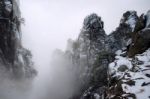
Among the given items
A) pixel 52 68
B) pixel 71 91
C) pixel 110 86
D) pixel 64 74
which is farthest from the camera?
pixel 52 68

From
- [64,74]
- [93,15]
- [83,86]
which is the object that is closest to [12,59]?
[83,86]

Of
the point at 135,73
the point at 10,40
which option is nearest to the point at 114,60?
the point at 135,73

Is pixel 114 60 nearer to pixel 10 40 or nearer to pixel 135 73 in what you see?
pixel 135 73

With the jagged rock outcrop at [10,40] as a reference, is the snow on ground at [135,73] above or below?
below

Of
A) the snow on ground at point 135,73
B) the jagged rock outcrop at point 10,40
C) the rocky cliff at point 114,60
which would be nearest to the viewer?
the snow on ground at point 135,73

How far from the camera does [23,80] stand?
297ft

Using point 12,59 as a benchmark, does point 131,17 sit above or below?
above

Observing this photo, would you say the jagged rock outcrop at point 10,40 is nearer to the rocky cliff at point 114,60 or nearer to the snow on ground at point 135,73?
the rocky cliff at point 114,60

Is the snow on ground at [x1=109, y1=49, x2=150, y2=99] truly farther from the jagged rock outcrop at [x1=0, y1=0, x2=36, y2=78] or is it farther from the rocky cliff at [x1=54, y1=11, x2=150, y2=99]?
the jagged rock outcrop at [x1=0, y1=0, x2=36, y2=78]

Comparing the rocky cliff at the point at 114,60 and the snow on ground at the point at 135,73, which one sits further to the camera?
the rocky cliff at the point at 114,60

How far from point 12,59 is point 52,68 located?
3244 inches

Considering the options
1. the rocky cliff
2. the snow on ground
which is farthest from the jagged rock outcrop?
the snow on ground

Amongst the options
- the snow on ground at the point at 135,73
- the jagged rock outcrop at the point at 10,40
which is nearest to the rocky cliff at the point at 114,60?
the snow on ground at the point at 135,73

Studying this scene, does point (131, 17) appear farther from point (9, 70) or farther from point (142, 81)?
point (142, 81)
